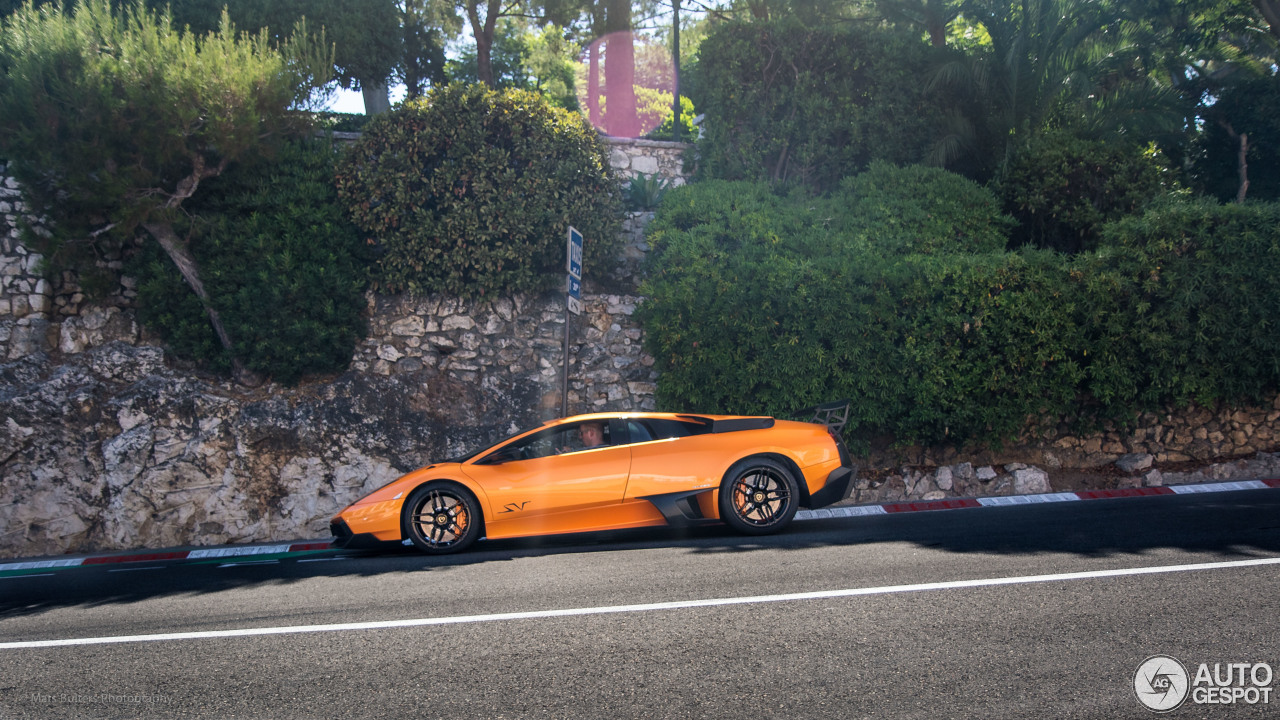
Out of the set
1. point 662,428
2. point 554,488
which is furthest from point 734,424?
point 554,488

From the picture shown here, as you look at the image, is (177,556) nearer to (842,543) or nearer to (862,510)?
(842,543)

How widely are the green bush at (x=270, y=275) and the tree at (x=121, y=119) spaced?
33 cm

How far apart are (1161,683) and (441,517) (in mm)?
5879

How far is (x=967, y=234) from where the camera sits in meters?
13.1

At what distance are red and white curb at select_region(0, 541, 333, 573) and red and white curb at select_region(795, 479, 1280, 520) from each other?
563cm

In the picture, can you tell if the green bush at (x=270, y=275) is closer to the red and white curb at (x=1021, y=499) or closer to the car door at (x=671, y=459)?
the car door at (x=671, y=459)

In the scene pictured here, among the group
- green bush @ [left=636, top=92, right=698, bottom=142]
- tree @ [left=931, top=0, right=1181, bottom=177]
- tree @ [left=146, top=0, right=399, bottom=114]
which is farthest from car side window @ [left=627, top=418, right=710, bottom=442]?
green bush @ [left=636, top=92, right=698, bottom=142]

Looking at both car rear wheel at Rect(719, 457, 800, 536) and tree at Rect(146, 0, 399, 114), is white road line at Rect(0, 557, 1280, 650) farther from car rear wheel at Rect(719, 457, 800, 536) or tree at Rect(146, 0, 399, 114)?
tree at Rect(146, 0, 399, 114)

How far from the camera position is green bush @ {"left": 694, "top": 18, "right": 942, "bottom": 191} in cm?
1545

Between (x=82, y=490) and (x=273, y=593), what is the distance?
6360 millimetres

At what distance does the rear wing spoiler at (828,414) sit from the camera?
337 inches

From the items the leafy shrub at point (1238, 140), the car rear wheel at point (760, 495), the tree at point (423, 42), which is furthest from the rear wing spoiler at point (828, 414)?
the tree at point (423, 42)

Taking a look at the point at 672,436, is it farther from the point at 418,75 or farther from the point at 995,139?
the point at 418,75

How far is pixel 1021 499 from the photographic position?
9352 millimetres
